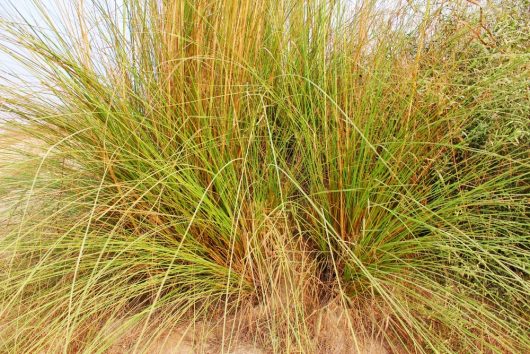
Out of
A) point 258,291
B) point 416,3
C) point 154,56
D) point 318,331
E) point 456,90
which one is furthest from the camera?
point 416,3

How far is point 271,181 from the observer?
71.2 inches

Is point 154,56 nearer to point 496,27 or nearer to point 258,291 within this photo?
point 258,291

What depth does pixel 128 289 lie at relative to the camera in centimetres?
181

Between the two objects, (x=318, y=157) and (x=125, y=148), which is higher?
(x=318, y=157)

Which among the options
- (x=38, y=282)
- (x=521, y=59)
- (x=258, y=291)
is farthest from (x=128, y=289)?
(x=521, y=59)

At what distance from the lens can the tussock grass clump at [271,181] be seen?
5.54 feet

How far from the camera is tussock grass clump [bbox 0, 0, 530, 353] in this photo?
1687 millimetres

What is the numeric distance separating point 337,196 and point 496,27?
3.26 feet

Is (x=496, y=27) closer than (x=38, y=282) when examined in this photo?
No

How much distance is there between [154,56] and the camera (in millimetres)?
2072

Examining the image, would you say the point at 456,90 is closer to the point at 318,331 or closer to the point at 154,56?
the point at 318,331

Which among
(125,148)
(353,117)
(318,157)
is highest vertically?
(353,117)

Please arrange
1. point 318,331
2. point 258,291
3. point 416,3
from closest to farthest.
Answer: point 318,331 < point 258,291 < point 416,3

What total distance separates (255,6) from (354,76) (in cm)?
47
